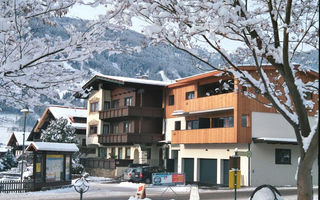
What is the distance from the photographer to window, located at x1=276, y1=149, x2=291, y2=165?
36594 mm

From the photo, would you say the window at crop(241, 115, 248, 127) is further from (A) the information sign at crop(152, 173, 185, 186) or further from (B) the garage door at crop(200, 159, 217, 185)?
(A) the information sign at crop(152, 173, 185, 186)

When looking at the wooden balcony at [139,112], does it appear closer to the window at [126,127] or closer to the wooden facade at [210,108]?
the wooden facade at [210,108]

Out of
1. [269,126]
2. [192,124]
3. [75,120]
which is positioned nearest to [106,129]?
[75,120]

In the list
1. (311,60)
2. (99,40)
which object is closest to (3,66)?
(99,40)

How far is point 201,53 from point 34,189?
20574mm

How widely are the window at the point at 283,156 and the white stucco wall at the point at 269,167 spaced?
9.6 inches

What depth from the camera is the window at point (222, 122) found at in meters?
37.4

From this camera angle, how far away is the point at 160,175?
28797 mm

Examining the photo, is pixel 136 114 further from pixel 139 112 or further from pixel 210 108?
pixel 210 108

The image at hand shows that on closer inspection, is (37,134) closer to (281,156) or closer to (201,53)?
(281,156)

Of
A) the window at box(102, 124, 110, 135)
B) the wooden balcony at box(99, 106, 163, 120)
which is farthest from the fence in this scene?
the window at box(102, 124, 110, 135)

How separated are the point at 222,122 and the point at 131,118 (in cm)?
1314

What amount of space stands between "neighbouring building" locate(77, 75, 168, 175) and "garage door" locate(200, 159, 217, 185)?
25.9 ft

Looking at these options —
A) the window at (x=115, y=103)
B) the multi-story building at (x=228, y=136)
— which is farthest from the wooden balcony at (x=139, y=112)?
the multi-story building at (x=228, y=136)
